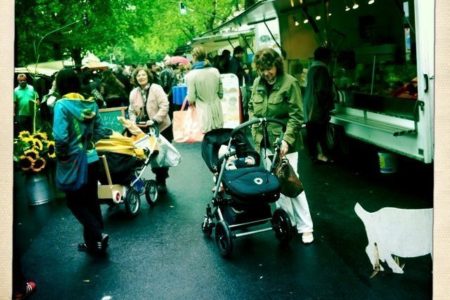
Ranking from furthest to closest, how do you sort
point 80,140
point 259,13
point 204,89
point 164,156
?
point 259,13
point 204,89
point 164,156
point 80,140

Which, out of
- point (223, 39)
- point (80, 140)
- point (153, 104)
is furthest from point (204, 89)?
point (223, 39)

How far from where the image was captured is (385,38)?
1036 cm

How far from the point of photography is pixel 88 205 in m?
5.56

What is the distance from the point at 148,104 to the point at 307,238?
3437mm

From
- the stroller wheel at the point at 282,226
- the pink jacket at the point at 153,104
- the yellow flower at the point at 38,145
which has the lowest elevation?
the stroller wheel at the point at 282,226

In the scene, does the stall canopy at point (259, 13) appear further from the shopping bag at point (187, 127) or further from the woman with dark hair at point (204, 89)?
the shopping bag at point (187, 127)

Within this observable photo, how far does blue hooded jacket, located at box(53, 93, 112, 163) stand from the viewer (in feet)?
16.7

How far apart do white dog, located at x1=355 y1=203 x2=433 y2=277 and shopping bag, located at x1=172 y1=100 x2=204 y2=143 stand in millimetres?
4027

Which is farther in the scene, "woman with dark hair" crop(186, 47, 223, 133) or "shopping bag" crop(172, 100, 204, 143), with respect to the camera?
"shopping bag" crop(172, 100, 204, 143)

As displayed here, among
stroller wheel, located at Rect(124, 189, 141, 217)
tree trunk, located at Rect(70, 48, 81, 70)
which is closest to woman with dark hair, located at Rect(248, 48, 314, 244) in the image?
stroller wheel, located at Rect(124, 189, 141, 217)

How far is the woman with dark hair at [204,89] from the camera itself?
809cm

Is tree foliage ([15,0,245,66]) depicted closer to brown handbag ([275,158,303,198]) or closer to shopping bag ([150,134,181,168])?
shopping bag ([150,134,181,168])

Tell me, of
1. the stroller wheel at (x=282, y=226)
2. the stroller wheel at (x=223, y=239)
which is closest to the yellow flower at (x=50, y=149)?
the stroller wheel at (x=223, y=239)

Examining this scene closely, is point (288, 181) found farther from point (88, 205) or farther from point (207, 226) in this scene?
point (88, 205)
